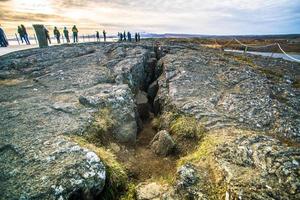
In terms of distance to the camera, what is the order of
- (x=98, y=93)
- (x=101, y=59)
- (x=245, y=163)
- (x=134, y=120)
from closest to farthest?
1. (x=245, y=163)
2. (x=134, y=120)
3. (x=98, y=93)
4. (x=101, y=59)

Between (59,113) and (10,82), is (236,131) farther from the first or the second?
(10,82)

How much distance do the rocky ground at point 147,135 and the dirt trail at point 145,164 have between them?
28mm

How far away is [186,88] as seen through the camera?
28.9 ft

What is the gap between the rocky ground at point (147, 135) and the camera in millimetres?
4160

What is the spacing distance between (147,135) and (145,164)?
203cm

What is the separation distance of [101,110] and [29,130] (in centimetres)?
219

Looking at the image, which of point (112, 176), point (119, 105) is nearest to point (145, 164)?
point (112, 176)

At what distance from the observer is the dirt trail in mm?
5227

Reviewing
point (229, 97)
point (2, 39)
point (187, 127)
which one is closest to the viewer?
point (187, 127)

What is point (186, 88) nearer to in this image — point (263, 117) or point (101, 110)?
point (263, 117)

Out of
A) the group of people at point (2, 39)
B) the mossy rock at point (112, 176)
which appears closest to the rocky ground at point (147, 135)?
the mossy rock at point (112, 176)

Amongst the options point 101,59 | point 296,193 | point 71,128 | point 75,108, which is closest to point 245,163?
point 296,193

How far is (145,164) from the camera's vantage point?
5.71 metres

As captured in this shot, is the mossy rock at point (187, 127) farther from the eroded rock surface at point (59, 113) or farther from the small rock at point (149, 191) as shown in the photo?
the small rock at point (149, 191)
